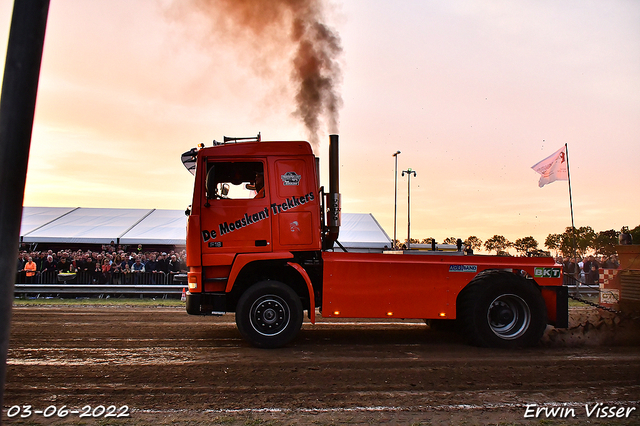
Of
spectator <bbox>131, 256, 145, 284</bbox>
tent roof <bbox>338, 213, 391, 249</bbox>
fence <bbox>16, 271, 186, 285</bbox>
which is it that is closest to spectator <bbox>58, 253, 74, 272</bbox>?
fence <bbox>16, 271, 186, 285</bbox>

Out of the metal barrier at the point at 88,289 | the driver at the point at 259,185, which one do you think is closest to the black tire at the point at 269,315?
the driver at the point at 259,185

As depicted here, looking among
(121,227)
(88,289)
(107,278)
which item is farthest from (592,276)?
(121,227)

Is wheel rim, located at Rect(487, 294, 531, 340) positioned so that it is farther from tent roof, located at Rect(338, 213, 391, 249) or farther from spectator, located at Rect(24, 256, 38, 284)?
spectator, located at Rect(24, 256, 38, 284)

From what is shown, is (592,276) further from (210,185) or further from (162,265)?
(210,185)

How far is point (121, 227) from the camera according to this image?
2484cm

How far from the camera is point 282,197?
24.2 ft

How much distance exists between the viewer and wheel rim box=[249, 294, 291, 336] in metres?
Answer: 7.15

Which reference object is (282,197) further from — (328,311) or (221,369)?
(221,369)

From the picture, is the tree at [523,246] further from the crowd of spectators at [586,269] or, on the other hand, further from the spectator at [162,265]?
the spectator at [162,265]

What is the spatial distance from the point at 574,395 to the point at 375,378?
2.14 m

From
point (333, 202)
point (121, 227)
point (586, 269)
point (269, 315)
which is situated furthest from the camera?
point (121, 227)

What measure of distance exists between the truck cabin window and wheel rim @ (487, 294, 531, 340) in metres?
4.20

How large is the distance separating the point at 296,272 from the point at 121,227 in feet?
66.0

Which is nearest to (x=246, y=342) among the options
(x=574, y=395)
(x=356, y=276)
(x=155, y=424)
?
(x=356, y=276)
